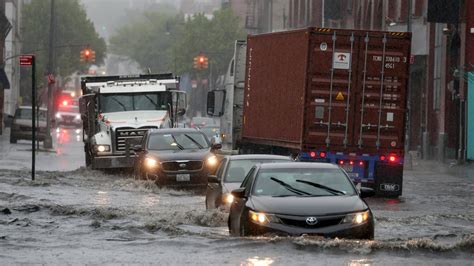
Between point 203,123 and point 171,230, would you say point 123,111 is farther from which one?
point 203,123

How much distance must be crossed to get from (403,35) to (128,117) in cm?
1165

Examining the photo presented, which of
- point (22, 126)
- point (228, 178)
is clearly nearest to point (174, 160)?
point (228, 178)

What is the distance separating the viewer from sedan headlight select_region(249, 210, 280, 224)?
16391 millimetres

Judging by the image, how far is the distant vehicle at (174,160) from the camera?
31.7 m

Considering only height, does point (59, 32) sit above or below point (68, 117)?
above

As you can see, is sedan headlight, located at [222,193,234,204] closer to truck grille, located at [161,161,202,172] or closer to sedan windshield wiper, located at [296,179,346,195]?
sedan windshield wiper, located at [296,179,346,195]

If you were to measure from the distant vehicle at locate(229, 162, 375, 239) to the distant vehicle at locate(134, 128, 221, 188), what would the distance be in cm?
1359

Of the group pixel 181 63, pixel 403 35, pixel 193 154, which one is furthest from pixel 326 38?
pixel 181 63

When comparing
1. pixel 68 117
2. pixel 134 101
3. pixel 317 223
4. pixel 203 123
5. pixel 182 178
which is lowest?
pixel 68 117

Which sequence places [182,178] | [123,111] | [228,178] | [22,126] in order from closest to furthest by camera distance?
[228,178] → [182,178] → [123,111] → [22,126]

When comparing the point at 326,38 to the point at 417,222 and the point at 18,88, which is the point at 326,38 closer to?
the point at 417,222

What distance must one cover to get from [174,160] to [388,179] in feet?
18.6

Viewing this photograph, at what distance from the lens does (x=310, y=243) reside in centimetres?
1592

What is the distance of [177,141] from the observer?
1321 inches
